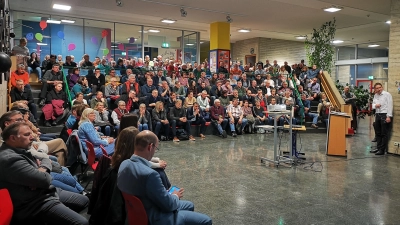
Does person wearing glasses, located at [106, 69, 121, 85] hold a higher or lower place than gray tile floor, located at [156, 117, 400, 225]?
higher

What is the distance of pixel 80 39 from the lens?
47.2ft

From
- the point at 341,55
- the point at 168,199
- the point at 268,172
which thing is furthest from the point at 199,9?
the point at 341,55

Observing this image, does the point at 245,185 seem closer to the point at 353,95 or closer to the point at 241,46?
the point at 353,95

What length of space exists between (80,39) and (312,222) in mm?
13287

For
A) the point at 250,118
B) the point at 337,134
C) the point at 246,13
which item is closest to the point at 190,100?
the point at 250,118

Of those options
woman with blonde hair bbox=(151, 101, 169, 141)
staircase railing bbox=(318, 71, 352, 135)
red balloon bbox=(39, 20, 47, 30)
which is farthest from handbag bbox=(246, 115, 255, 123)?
red balloon bbox=(39, 20, 47, 30)

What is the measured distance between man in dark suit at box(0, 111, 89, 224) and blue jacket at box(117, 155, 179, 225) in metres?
0.66

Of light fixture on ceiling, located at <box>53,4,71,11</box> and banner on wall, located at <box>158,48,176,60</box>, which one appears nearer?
light fixture on ceiling, located at <box>53,4,71,11</box>

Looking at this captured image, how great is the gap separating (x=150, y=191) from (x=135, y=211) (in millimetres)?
159

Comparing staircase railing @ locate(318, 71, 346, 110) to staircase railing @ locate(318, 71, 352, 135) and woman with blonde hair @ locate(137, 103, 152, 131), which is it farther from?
woman with blonde hair @ locate(137, 103, 152, 131)

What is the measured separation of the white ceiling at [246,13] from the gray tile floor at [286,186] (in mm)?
5284

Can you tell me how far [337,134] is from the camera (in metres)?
7.06

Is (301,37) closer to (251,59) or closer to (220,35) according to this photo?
(251,59)

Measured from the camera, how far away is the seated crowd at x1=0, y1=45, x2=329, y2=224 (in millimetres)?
2428
